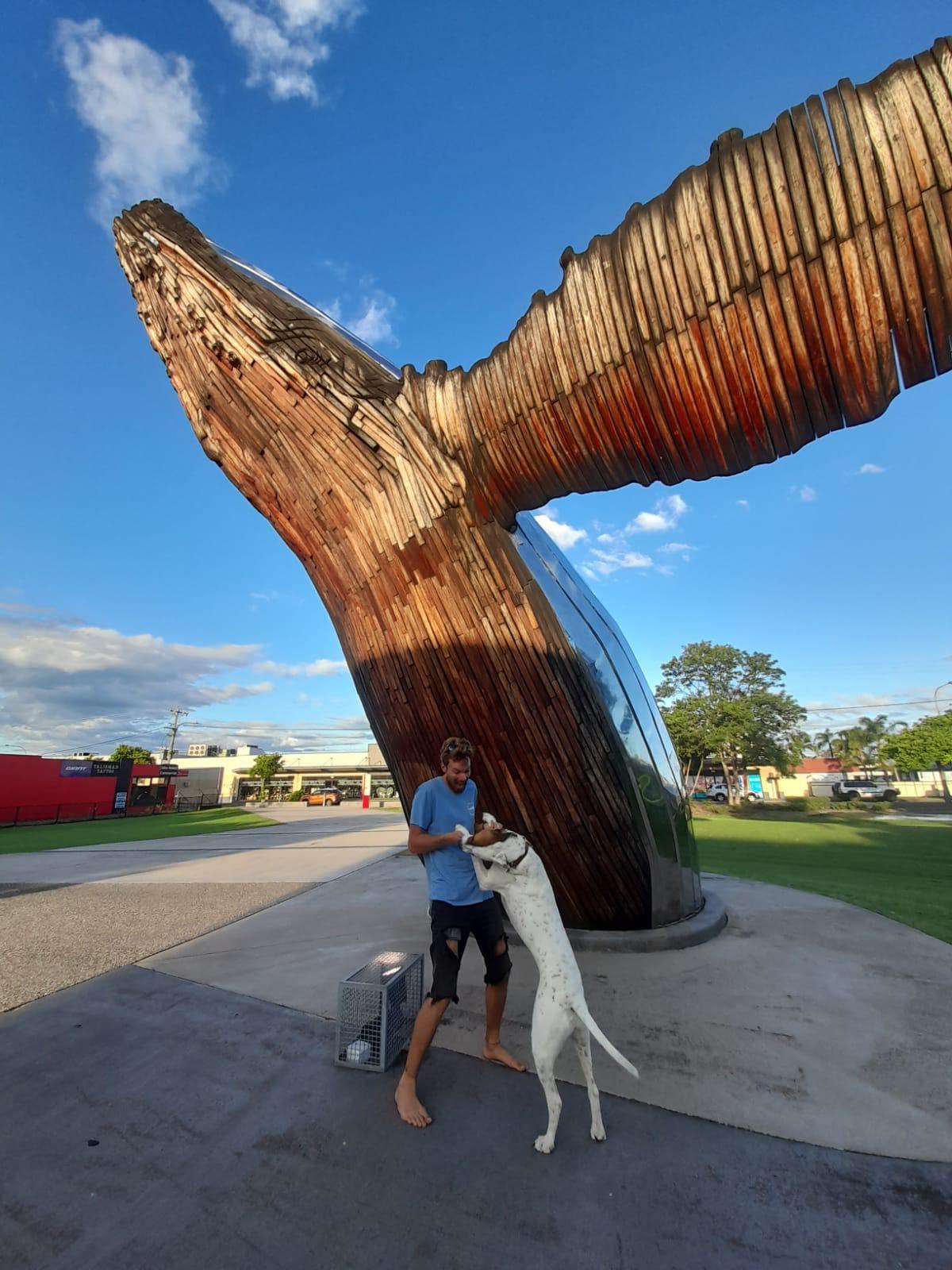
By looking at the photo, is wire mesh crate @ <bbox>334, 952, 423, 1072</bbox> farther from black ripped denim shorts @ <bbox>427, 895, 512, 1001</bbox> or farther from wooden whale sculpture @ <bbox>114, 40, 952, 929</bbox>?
wooden whale sculpture @ <bbox>114, 40, 952, 929</bbox>

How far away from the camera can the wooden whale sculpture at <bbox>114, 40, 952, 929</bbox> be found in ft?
8.06

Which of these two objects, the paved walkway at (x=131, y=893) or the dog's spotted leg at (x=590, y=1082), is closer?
the dog's spotted leg at (x=590, y=1082)

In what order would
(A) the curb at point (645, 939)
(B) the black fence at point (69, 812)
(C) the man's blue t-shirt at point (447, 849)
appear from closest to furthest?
(C) the man's blue t-shirt at point (447, 849), (A) the curb at point (645, 939), (B) the black fence at point (69, 812)

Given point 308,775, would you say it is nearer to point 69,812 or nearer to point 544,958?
point 69,812

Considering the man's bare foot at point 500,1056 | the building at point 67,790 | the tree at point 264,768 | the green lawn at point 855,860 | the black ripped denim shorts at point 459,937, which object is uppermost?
the tree at point 264,768

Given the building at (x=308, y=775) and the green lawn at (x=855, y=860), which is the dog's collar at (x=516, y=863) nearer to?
the green lawn at (x=855, y=860)

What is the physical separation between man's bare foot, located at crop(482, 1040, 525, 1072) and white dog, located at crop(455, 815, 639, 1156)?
510 mm

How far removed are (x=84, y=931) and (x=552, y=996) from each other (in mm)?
5739

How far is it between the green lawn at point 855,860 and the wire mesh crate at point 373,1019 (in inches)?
186

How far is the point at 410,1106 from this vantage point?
7.89 feet

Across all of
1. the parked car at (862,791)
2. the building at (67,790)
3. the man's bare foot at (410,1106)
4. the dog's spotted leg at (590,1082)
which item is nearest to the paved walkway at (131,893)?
the man's bare foot at (410,1106)

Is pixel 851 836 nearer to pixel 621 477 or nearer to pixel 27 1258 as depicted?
pixel 621 477

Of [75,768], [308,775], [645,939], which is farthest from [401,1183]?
[308,775]

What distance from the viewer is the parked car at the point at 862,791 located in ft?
112
